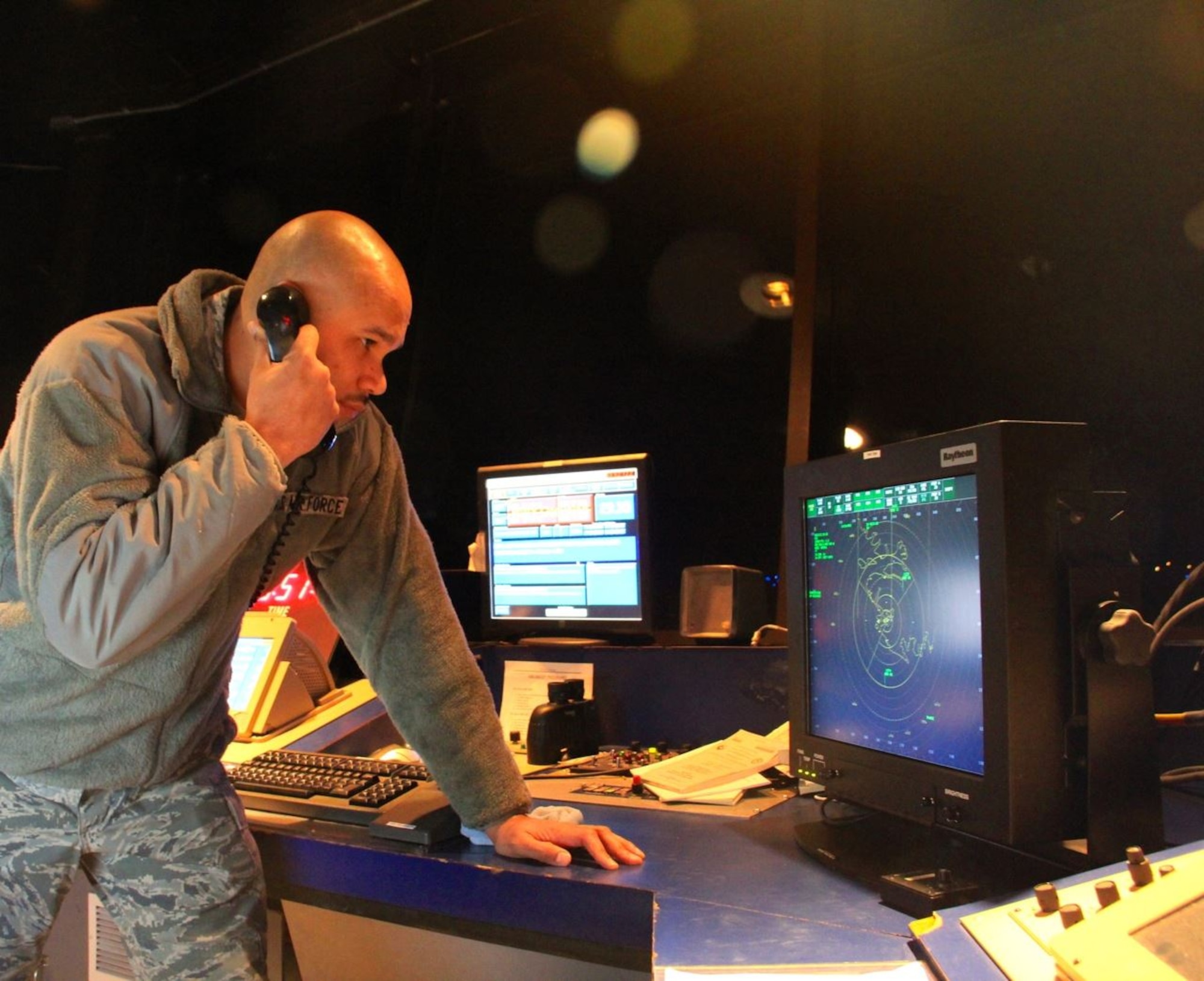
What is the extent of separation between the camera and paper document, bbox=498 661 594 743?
1.89m

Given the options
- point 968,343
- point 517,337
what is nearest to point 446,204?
point 517,337

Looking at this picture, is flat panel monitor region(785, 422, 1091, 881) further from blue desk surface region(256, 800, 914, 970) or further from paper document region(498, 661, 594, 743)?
paper document region(498, 661, 594, 743)

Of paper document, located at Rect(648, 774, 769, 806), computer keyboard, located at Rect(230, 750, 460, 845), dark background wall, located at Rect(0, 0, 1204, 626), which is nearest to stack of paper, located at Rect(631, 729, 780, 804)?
paper document, located at Rect(648, 774, 769, 806)

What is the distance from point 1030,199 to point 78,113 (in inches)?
129

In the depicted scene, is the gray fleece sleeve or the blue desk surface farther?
the gray fleece sleeve

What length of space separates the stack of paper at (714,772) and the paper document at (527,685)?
0.34 meters

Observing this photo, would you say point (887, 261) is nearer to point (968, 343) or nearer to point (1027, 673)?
point (968, 343)

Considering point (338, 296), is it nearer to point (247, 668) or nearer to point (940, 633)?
point (940, 633)

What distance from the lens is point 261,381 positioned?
1040 millimetres

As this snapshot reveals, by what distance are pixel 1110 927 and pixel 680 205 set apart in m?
2.93

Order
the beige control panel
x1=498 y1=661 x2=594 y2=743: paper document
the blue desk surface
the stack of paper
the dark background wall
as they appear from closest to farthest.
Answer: the beige control panel → the blue desk surface → the stack of paper → x1=498 y1=661 x2=594 y2=743: paper document → the dark background wall

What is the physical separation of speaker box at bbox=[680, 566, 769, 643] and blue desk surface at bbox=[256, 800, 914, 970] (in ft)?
1.55

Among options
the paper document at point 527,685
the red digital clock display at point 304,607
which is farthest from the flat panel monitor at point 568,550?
the red digital clock display at point 304,607

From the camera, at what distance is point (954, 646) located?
3.19 feet
